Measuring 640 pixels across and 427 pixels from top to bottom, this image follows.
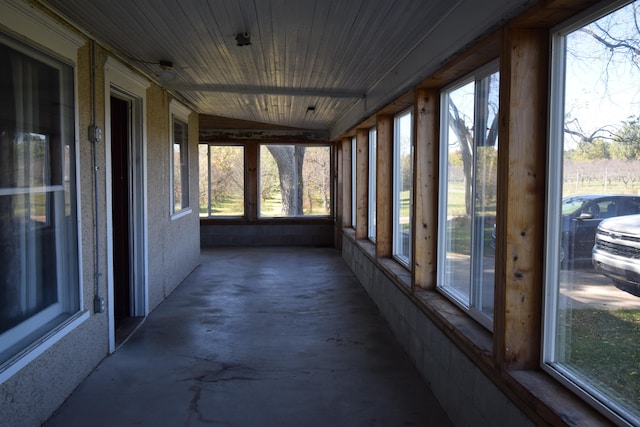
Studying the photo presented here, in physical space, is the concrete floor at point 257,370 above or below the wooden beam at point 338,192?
below

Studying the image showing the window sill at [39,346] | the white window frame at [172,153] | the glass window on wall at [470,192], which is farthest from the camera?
the white window frame at [172,153]

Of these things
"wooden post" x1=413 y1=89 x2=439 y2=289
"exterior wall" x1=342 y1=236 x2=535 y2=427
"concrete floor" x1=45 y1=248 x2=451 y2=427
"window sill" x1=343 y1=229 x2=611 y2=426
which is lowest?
"concrete floor" x1=45 y1=248 x2=451 y2=427

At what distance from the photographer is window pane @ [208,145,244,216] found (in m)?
11.0

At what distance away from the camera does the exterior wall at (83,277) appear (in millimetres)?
2703

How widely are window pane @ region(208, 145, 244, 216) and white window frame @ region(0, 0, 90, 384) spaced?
7423mm

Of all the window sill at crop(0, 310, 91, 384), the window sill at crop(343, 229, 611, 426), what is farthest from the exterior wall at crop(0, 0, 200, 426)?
the window sill at crop(343, 229, 611, 426)

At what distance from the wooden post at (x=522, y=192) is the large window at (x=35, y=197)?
2.41m

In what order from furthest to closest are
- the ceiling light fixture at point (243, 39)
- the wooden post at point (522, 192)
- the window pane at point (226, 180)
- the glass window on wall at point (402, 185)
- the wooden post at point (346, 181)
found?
1. the window pane at point (226, 180)
2. the wooden post at point (346, 181)
3. the glass window on wall at point (402, 185)
4. the ceiling light fixture at point (243, 39)
5. the wooden post at point (522, 192)

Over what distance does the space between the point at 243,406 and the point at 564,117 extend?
2408 mm

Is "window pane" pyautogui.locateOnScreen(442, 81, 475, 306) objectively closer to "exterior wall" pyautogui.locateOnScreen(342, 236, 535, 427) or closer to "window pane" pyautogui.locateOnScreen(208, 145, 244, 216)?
"exterior wall" pyautogui.locateOnScreen(342, 236, 535, 427)

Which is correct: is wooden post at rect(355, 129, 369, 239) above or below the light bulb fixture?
below

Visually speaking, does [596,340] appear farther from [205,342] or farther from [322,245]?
[322,245]

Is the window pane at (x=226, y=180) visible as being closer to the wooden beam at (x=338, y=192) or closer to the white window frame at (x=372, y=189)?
the wooden beam at (x=338, y=192)

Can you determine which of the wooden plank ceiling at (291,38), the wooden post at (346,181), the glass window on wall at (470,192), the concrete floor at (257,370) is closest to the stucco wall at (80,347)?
the concrete floor at (257,370)
